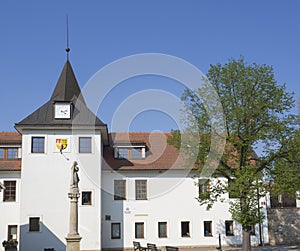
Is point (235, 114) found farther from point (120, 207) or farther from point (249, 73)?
point (120, 207)

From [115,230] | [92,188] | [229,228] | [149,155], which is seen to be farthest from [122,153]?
[229,228]

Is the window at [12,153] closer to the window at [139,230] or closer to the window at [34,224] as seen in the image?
the window at [34,224]

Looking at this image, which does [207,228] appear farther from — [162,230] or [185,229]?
[162,230]

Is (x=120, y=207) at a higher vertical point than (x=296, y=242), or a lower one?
higher

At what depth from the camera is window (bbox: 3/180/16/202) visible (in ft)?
104

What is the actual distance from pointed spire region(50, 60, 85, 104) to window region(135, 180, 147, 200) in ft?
25.0

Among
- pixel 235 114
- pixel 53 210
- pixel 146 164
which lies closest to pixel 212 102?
pixel 235 114

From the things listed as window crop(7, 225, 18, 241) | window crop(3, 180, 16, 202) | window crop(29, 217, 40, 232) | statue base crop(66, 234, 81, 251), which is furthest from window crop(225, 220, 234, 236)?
statue base crop(66, 234, 81, 251)

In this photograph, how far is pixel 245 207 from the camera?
23109mm

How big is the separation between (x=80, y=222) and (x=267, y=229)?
14.6 metres

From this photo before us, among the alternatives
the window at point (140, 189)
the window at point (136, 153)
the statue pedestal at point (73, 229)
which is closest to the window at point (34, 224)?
the window at point (140, 189)

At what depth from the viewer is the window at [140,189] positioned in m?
33.4

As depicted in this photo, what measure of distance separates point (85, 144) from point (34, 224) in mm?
6441

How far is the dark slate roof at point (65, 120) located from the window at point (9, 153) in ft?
9.32
